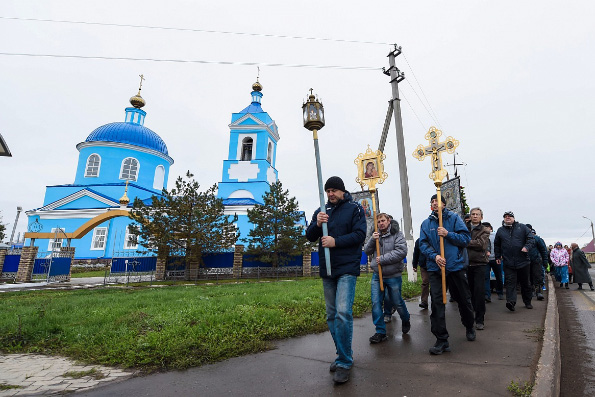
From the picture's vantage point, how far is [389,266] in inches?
192

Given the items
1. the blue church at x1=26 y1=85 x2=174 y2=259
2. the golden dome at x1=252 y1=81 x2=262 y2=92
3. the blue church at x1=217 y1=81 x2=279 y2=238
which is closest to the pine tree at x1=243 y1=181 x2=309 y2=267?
the blue church at x1=217 y1=81 x2=279 y2=238

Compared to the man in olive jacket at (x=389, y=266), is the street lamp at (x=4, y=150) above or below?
above

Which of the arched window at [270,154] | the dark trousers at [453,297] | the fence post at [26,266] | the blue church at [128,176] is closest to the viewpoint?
the dark trousers at [453,297]

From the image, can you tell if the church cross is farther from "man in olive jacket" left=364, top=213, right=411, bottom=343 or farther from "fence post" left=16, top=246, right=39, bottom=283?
"fence post" left=16, top=246, right=39, bottom=283

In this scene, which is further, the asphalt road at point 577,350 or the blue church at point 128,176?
the blue church at point 128,176

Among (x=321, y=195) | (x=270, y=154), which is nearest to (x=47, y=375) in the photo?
(x=321, y=195)

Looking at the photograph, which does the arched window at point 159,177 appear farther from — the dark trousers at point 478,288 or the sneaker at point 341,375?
the sneaker at point 341,375

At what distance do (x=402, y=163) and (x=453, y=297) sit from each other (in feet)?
27.5

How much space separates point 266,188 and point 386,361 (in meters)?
29.2

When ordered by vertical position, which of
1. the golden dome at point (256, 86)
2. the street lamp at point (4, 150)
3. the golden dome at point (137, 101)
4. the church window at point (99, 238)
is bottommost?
the street lamp at point (4, 150)

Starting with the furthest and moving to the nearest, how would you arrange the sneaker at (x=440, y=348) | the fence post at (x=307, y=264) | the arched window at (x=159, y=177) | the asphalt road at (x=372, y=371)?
the arched window at (x=159, y=177), the fence post at (x=307, y=264), the sneaker at (x=440, y=348), the asphalt road at (x=372, y=371)

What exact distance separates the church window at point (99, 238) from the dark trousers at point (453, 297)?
31530mm

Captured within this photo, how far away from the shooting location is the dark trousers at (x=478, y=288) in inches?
195

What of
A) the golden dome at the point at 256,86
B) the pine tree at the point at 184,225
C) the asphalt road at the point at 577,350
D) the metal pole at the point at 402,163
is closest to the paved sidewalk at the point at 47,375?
the asphalt road at the point at 577,350
